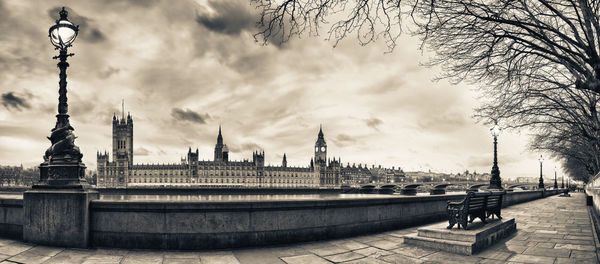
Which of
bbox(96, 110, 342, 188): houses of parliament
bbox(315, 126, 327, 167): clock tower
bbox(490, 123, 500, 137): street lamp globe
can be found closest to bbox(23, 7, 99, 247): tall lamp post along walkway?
bbox(490, 123, 500, 137): street lamp globe

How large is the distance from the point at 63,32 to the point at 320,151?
7507 inches

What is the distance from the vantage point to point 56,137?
794cm

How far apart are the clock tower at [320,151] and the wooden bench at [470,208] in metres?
186

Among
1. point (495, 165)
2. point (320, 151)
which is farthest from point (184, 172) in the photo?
point (495, 165)

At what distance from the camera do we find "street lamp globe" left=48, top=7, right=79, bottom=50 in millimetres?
7906

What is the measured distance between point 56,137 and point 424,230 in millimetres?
8883

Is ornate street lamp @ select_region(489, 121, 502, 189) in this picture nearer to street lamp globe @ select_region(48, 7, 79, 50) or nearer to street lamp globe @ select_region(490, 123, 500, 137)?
street lamp globe @ select_region(490, 123, 500, 137)

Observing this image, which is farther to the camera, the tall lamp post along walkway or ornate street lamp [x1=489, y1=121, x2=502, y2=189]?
ornate street lamp [x1=489, y1=121, x2=502, y2=189]

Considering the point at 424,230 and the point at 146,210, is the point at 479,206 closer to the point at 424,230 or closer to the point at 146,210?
the point at 424,230

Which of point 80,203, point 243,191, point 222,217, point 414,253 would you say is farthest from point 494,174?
point 80,203

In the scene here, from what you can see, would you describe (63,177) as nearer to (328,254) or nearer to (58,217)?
(58,217)

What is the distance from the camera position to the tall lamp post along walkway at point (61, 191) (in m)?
7.14

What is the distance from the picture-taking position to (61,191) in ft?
24.1

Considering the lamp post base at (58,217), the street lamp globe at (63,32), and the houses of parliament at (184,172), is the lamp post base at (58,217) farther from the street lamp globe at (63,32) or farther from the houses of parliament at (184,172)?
the houses of parliament at (184,172)
